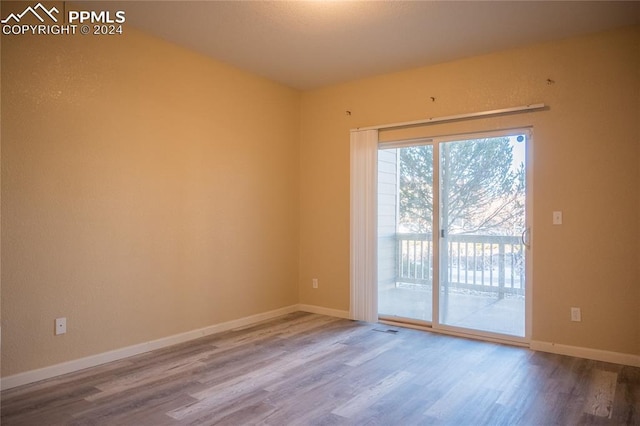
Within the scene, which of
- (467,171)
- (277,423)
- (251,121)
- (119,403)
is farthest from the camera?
(251,121)

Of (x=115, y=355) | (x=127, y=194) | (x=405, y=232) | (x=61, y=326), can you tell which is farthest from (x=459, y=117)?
(x=61, y=326)

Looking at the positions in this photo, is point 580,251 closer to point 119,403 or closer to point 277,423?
point 277,423

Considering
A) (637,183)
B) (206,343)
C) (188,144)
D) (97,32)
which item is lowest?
(206,343)

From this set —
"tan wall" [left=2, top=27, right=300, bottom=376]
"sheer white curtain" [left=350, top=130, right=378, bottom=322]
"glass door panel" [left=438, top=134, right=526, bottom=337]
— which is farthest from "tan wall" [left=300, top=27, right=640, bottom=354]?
"tan wall" [left=2, top=27, right=300, bottom=376]

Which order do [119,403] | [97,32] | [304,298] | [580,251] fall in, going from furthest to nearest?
[304,298]
[580,251]
[97,32]
[119,403]

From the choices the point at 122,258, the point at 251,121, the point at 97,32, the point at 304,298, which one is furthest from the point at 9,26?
the point at 304,298

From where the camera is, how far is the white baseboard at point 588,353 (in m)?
3.24

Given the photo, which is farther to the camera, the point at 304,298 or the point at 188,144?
the point at 304,298

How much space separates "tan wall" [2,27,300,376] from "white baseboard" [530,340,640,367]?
2768 mm

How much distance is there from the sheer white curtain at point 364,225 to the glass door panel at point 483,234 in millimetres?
724

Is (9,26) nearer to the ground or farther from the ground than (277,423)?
farther from the ground

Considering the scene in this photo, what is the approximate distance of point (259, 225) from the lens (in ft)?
15.2

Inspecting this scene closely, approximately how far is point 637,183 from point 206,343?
151 inches

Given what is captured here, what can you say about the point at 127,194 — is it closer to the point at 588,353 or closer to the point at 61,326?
the point at 61,326
